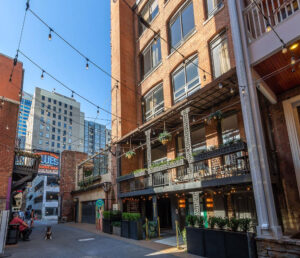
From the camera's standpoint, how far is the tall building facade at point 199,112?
7.71 m

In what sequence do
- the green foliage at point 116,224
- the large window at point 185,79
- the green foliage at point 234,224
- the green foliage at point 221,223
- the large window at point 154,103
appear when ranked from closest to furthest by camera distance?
the green foliage at point 234,224 → the green foliage at point 221,223 → the large window at point 185,79 → the green foliage at point 116,224 → the large window at point 154,103

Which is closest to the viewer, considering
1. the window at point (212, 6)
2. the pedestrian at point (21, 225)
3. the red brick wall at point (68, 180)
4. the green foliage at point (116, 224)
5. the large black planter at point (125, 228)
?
the pedestrian at point (21, 225)

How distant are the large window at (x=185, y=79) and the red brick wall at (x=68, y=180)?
711 inches

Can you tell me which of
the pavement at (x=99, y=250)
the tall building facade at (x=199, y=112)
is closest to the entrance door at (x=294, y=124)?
the tall building facade at (x=199, y=112)

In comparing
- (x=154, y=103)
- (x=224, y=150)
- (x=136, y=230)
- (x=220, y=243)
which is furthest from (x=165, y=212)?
(x=220, y=243)

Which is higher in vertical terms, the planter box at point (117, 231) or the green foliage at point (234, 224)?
the green foliage at point (234, 224)

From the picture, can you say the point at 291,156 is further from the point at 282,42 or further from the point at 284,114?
the point at 282,42

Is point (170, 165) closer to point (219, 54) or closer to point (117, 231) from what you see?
point (117, 231)

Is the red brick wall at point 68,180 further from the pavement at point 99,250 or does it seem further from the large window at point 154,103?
the pavement at point 99,250

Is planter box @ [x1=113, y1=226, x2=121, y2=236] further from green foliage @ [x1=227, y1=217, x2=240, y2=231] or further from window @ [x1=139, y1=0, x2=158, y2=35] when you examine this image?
window @ [x1=139, y1=0, x2=158, y2=35]

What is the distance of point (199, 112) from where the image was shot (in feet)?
41.5

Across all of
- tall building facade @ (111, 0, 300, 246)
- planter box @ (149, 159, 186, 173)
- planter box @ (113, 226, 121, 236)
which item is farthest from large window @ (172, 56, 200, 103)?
planter box @ (113, 226, 121, 236)

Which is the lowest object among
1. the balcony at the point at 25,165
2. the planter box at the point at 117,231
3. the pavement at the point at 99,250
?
the pavement at the point at 99,250

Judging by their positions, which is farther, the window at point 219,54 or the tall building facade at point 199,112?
the window at point 219,54
